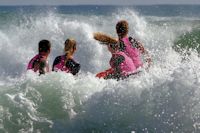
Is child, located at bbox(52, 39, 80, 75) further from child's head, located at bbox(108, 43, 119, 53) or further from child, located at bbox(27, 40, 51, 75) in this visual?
child's head, located at bbox(108, 43, 119, 53)

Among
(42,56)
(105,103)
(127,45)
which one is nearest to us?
(105,103)

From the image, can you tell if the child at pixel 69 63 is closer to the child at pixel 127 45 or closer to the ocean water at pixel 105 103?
the ocean water at pixel 105 103

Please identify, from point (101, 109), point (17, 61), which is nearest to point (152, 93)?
point (101, 109)

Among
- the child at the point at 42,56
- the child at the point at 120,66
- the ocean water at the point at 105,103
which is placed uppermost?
the child at the point at 42,56

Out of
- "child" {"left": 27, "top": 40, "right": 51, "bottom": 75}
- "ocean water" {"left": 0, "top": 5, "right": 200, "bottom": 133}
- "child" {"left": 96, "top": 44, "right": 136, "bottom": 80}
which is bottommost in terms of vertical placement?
"ocean water" {"left": 0, "top": 5, "right": 200, "bottom": 133}

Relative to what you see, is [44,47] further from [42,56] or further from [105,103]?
[105,103]

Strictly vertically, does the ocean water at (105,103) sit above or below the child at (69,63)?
below

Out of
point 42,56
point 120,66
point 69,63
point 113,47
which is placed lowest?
point 120,66

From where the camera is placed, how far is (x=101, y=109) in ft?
25.6

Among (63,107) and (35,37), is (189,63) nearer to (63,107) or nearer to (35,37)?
(63,107)

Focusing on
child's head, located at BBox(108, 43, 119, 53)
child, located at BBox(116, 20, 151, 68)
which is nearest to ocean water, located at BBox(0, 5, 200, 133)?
child's head, located at BBox(108, 43, 119, 53)

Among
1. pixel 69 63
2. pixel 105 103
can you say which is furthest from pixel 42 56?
pixel 105 103

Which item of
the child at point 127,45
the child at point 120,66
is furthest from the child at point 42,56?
the child at point 127,45

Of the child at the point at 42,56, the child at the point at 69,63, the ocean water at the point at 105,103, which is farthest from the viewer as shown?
the child at the point at 69,63
